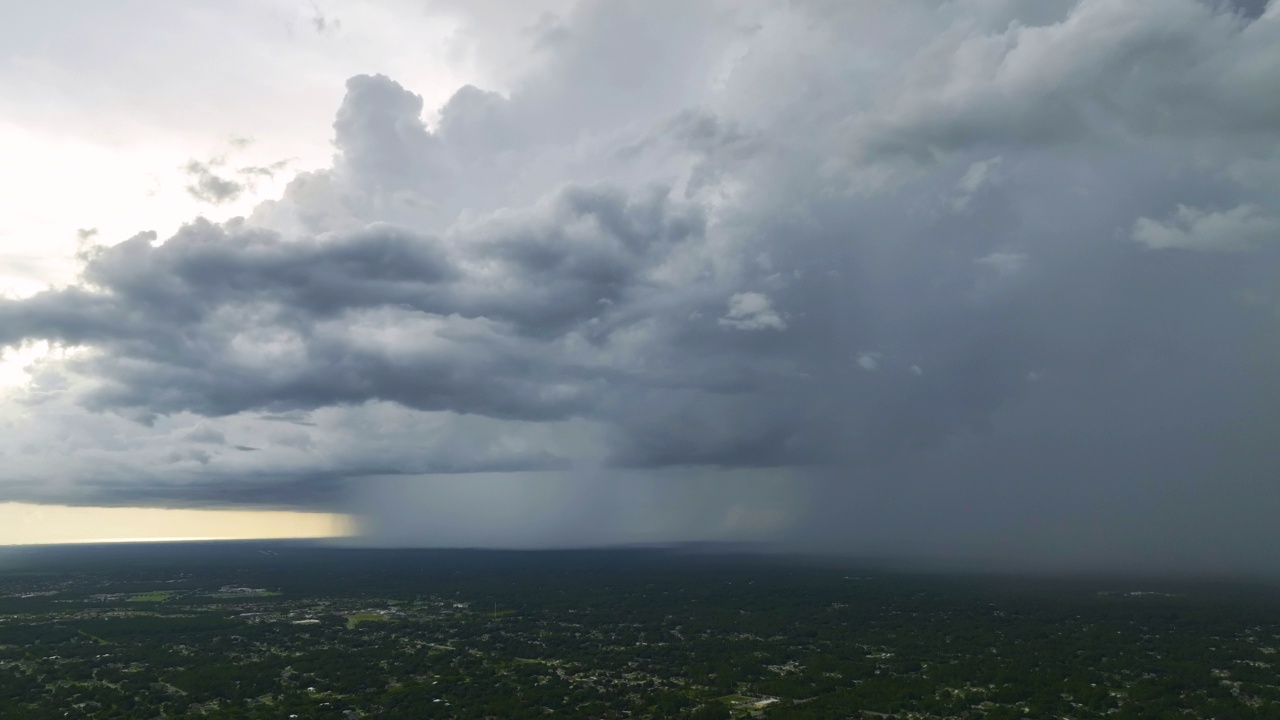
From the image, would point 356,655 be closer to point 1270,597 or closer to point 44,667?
point 44,667

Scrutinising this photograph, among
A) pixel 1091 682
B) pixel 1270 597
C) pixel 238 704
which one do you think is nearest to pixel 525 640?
pixel 238 704

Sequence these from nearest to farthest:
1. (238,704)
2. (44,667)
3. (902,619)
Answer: (238,704) → (44,667) → (902,619)

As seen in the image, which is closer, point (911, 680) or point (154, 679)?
point (911, 680)

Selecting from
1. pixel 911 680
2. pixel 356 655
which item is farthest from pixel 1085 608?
pixel 356 655

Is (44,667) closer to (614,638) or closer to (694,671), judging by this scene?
(614,638)

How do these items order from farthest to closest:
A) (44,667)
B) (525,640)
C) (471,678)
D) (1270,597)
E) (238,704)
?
(1270,597)
(525,640)
(44,667)
(471,678)
(238,704)

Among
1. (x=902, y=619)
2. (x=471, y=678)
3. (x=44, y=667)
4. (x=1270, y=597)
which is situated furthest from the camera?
(x=1270, y=597)
